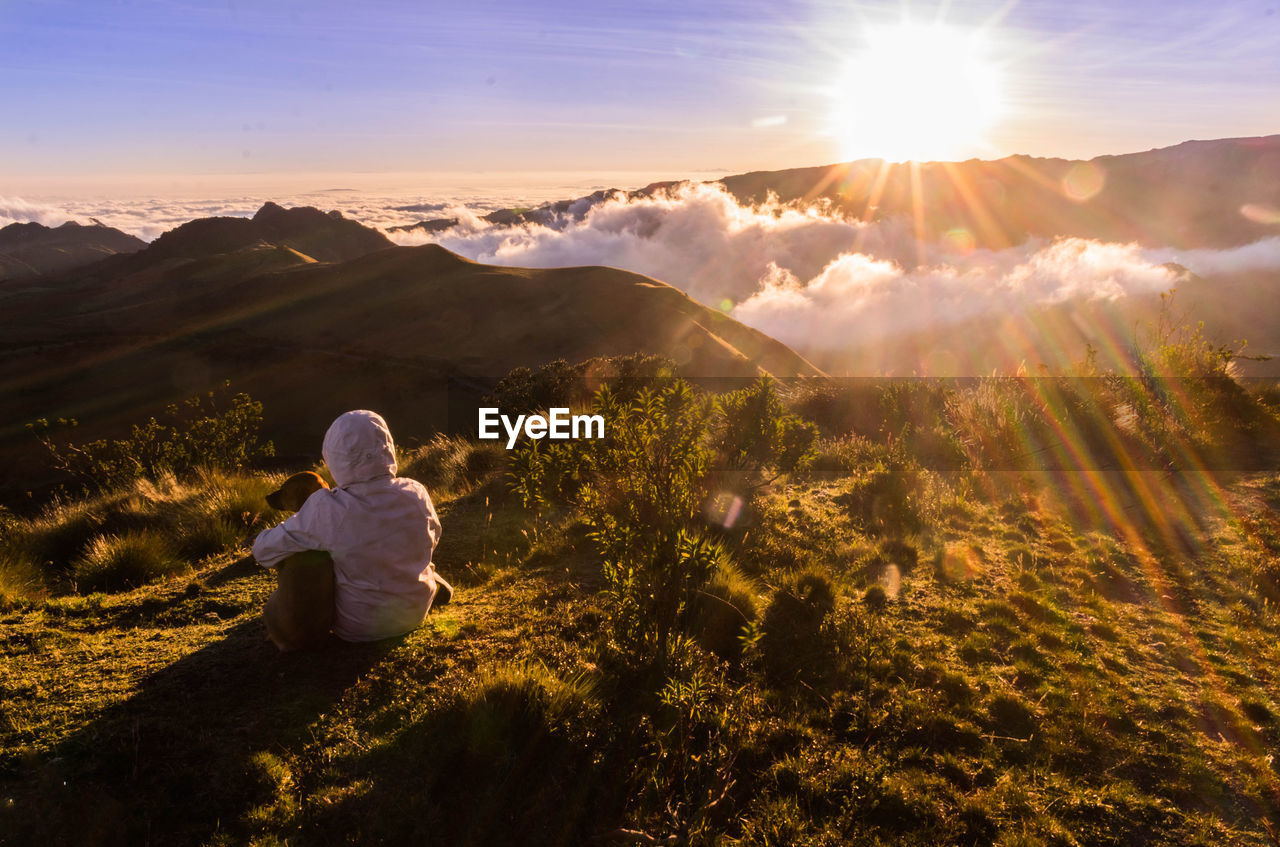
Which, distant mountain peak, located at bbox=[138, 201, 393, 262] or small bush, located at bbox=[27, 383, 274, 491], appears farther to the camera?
distant mountain peak, located at bbox=[138, 201, 393, 262]

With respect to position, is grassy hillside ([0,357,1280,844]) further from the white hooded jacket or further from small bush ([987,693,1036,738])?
the white hooded jacket

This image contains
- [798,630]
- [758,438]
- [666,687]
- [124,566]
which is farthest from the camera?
[758,438]

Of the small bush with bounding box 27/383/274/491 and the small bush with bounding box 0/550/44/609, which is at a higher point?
the small bush with bounding box 0/550/44/609

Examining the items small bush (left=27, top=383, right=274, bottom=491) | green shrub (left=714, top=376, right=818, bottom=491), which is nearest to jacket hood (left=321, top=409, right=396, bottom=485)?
green shrub (left=714, top=376, right=818, bottom=491)

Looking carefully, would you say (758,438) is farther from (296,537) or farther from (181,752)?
(181,752)

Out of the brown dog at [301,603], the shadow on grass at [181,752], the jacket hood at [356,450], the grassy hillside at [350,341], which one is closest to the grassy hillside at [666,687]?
the shadow on grass at [181,752]

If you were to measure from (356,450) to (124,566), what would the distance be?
369 centimetres

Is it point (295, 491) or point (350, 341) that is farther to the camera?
point (350, 341)

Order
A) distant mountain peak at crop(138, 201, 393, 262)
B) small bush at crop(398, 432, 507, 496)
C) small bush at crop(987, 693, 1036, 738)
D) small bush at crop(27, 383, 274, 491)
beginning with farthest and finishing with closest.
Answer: distant mountain peak at crop(138, 201, 393, 262)
small bush at crop(27, 383, 274, 491)
small bush at crop(398, 432, 507, 496)
small bush at crop(987, 693, 1036, 738)

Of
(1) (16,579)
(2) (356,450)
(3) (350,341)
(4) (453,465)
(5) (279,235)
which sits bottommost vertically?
(3) (350,341)

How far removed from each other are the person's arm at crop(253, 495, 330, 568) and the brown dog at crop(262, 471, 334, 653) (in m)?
0.06

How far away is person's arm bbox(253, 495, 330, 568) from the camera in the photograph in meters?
3.38

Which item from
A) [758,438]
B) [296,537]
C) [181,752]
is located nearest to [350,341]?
[758,438]

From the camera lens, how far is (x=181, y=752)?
2730 millimetres
